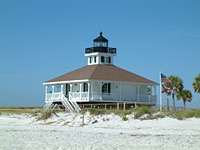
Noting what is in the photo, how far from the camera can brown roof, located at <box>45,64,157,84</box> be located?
3988cm

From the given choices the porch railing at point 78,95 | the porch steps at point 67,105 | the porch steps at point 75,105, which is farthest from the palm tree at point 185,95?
the porch steps at point 75,105

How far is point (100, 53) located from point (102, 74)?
487 centimetres

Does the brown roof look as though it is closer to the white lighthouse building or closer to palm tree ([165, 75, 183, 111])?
the white lighthouse building

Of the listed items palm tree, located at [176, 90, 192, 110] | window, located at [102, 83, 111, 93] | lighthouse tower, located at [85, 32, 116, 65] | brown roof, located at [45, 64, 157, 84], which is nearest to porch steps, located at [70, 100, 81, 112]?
brown roof, located at [45, 64, 157, 84]

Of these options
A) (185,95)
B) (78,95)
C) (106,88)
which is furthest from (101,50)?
(185,95)

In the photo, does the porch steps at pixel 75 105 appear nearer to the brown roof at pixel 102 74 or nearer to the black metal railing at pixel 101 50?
the brown roof at pixel 102 74

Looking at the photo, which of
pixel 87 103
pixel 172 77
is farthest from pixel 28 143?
pixel 172 77

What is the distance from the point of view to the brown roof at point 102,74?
39881mm

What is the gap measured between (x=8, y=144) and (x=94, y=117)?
14460 mm

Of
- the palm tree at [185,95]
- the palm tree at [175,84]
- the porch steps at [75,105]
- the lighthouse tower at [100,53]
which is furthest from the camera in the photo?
the palm tree at [185,95]

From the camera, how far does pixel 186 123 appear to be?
82.0 ft

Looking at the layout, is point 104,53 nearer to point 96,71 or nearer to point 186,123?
point 96,71

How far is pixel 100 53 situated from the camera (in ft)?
148

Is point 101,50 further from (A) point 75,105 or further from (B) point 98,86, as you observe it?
(A) point 75,105
